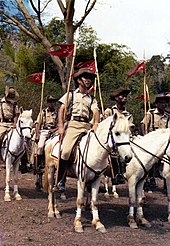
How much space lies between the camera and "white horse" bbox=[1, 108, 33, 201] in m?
10.2

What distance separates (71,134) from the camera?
8281 millimetres

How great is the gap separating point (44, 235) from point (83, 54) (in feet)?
72.9

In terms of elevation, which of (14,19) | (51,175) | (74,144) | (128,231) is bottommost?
(128,231)

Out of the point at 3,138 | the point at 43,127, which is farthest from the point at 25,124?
the point at 43,127

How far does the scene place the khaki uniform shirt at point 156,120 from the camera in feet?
36.1

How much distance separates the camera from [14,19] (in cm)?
1906

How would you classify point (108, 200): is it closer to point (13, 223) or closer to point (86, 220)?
point (86, 220)

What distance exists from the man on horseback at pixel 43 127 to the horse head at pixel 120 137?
14.2 feet

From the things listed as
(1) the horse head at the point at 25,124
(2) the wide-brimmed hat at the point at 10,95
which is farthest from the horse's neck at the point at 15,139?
(2) the wide-brimmed hat at the point at 10,95

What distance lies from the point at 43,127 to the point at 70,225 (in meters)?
5.00

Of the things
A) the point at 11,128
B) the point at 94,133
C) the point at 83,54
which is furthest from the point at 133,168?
the point at 83,54

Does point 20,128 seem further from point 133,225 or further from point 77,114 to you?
point 133,225

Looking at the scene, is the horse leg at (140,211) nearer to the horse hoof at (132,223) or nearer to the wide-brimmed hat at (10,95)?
the horse hoof at (132,223)

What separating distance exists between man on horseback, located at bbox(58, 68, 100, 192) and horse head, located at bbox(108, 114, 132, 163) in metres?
0.83
